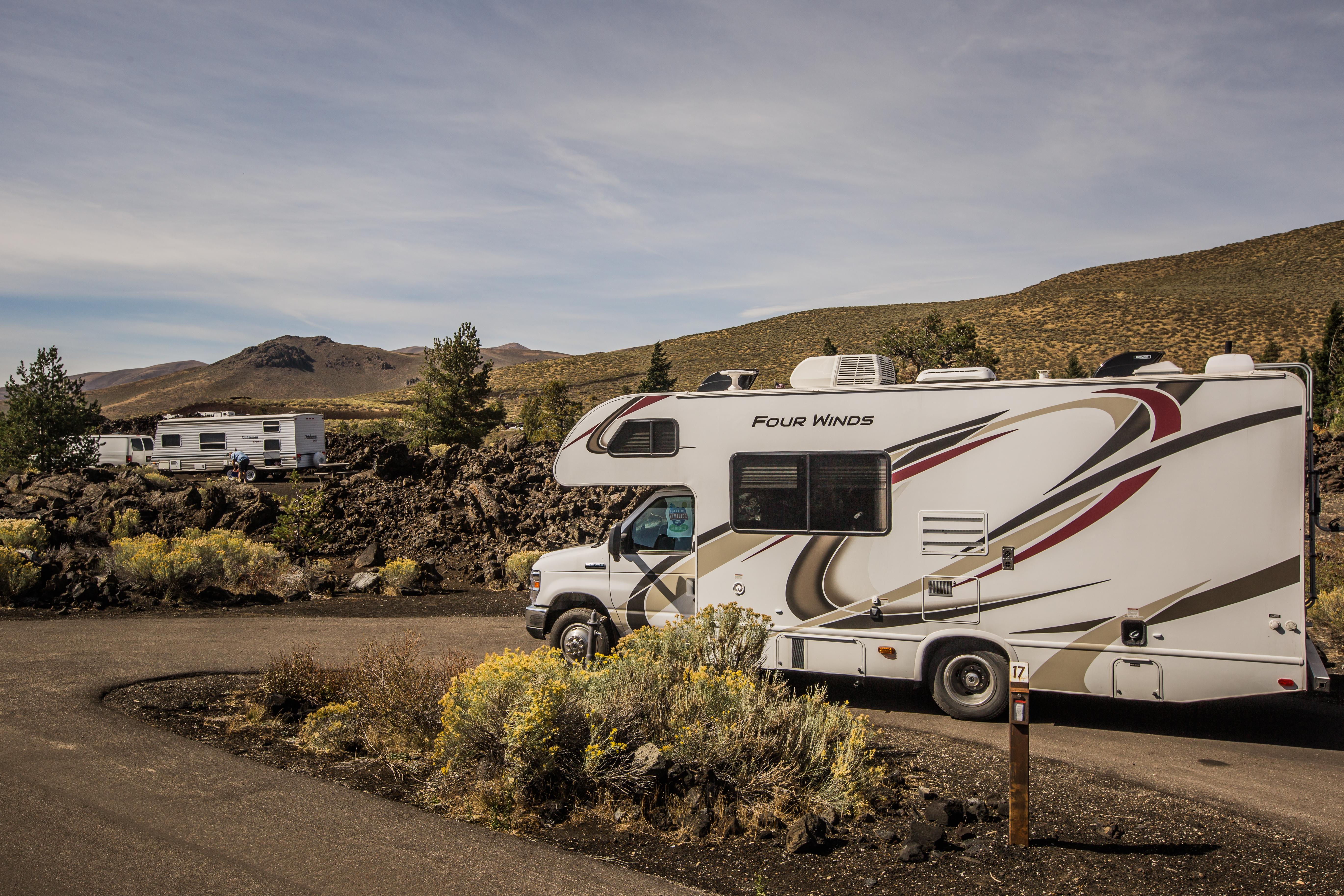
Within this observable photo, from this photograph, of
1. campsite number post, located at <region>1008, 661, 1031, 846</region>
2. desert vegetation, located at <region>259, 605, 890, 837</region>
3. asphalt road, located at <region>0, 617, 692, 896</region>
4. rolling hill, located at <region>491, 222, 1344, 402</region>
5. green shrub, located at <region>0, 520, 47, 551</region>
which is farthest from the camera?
rolling hill, located at <region>491, 222, 1344, 402</region>

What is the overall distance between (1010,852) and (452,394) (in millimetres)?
37196

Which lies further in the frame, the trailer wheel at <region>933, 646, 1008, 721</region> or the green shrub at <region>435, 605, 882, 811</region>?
the trailer wheel at <region>933, 646, 1008, 721</region>

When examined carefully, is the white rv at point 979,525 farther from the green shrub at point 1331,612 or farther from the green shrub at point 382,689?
the green shrub at point 1331,612

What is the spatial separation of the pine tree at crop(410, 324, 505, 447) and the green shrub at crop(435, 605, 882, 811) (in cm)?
3453

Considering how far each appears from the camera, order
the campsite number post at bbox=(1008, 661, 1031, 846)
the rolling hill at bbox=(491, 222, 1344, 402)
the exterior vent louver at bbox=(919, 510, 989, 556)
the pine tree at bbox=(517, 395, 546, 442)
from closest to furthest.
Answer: the campsite number post at bbox=(1008, 661, 1031, 846), the exterior vent louver at bbox=(919, 510, 989, 556), the pine tree at bbox=(517, 395, 546, 442), the rolling hill at bbox=(491, 222, 1344, 402)

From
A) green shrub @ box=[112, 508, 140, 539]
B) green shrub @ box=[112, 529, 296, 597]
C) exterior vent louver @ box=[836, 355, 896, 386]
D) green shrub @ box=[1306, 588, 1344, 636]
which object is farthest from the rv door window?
green shrub @ box=[112, 508, 140, 539]

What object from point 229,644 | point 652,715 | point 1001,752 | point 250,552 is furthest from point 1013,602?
point 250,552

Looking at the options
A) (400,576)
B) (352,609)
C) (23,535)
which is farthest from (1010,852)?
(23,535)

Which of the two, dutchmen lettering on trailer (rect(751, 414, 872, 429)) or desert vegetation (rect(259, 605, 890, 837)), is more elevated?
dutchmen lettering on trailer (rect(751, 414, 872, 429))

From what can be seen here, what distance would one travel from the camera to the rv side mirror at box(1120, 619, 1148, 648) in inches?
275

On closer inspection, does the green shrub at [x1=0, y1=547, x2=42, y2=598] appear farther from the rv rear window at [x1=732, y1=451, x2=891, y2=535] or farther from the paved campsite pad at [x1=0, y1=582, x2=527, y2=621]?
the rv rear window at [x1=732, y1=451, x2=891, y2=535]

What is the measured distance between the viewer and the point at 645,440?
855 centimetres

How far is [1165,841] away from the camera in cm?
495

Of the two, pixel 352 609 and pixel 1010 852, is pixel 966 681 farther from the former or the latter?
pixel 352 609
